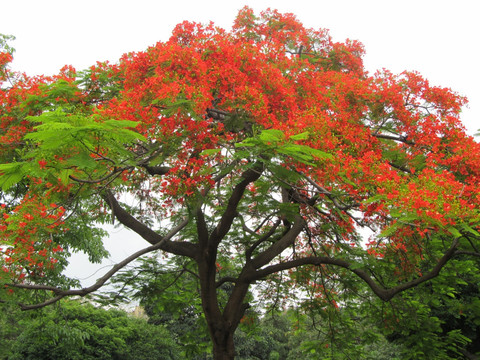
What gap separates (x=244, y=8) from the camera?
10.9 meters

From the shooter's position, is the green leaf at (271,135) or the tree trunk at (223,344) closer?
the green leaf at (271,135)

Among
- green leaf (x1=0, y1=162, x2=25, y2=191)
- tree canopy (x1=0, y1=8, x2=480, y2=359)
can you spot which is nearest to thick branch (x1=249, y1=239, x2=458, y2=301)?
tree canopy (x1=0, y1=8, x2=480, y2=359)

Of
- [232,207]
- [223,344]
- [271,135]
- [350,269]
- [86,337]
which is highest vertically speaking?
[232,207]

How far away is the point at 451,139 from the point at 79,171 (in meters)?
6.03

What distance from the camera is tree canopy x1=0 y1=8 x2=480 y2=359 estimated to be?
4.92m

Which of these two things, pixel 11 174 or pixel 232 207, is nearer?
pixel 11 174

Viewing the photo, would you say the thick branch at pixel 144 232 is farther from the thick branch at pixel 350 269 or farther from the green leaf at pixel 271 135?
the green leaf at pixel 271 135

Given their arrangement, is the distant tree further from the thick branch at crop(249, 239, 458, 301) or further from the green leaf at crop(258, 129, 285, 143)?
the green leaf at crop(258, 129, 285, 143)

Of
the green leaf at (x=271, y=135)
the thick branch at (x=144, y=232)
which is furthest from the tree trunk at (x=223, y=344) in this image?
the green leaf at (x=271, y=135)

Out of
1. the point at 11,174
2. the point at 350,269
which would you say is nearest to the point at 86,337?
the point at 350,269

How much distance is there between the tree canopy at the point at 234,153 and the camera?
4922 millimetres

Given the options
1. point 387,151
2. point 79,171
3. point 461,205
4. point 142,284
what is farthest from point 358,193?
point 142,284

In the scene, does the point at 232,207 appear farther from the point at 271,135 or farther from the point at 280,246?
the point at 271,135

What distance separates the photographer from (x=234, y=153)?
5312 mm
